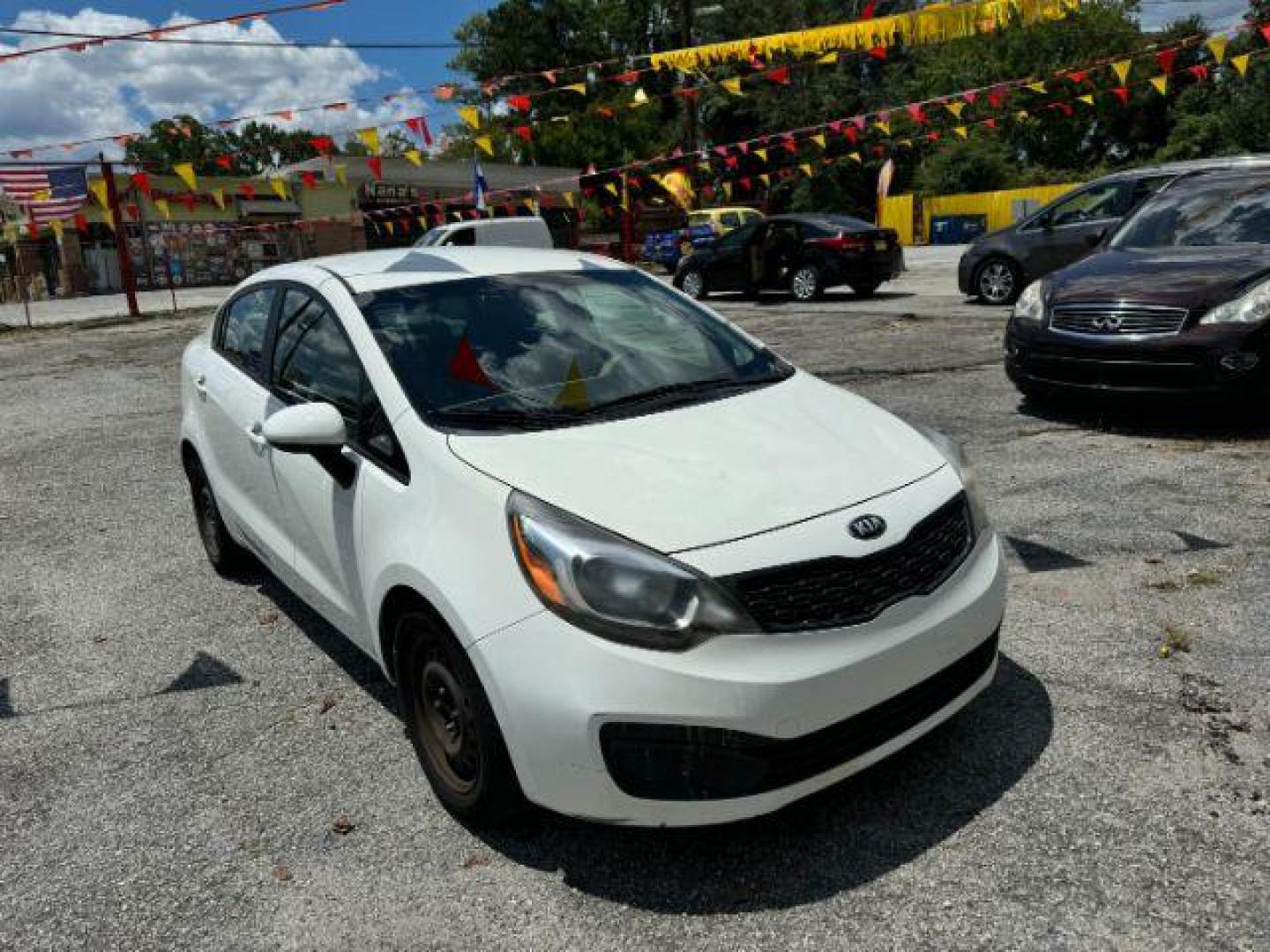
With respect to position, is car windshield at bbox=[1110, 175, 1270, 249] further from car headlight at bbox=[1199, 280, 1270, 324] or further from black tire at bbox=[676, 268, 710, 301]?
black tire at bbox=[676, 268, 710, 301]

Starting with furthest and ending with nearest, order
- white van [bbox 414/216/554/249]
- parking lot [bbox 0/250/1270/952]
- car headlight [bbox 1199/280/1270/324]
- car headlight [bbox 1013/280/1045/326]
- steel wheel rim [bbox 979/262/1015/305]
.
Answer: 1. white van [bbox 414/216/554/249]
2. steel wheel rim [bbox 979/262/1015/305]
3. car headlight [bbox 1013/280/1045/326]
4. car headlight [bbox 1199/280/1270/324]
5. parking lot [bbox 0/250/1270/952]

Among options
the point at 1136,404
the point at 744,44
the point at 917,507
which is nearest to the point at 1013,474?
the point at 1136,404

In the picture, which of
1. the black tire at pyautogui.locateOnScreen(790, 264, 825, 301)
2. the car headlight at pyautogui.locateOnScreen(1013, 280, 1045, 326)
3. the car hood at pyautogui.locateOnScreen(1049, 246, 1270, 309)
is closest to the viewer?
the car hood at pyautogui.locateOnScreen(1049, 246, 1270, 309)

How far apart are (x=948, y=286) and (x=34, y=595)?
15.8 m

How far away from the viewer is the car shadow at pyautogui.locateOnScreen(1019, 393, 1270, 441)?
6090mm

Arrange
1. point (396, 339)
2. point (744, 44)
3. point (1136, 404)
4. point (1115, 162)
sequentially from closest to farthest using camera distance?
point (396, 339), point (1136, 404), point (744, 44), point (1115, 162)

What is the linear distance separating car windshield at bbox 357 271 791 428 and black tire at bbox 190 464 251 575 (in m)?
1.94

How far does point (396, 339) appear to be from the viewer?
3219mm

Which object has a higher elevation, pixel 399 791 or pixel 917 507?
pixel 917 507

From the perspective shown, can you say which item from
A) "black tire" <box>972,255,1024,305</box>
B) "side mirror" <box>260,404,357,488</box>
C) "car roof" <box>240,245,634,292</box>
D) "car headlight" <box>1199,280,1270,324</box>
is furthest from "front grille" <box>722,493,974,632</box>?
"black tire" <box>972,255,1024,305</box>

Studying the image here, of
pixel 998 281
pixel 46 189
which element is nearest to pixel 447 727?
pixel 998 281

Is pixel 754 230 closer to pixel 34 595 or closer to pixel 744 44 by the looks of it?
pixel 744 44

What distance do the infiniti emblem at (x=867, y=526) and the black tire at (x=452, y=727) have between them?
1.01 m

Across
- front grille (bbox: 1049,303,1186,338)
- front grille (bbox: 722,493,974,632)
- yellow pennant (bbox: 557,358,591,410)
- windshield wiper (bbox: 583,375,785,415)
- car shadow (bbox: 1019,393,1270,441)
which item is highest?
yellow pennant (bbox: 557,358,591,410)
